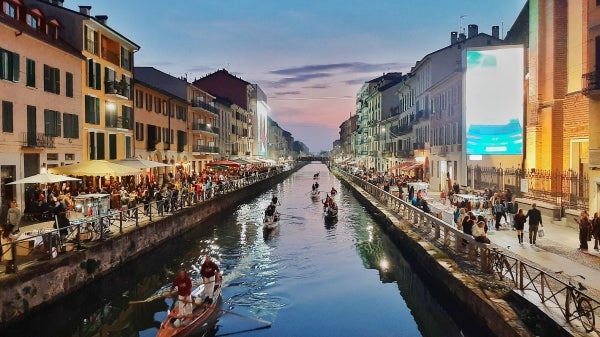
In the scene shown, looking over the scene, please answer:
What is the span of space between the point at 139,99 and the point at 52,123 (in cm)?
1546

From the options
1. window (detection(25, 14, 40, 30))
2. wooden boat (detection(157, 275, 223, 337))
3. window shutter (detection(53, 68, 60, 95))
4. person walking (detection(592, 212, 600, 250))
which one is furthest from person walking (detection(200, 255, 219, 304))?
window (detection(25, 14, 40, 30))

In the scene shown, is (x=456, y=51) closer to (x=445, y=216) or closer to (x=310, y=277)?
(x=445, y=216)

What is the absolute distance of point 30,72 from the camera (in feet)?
91.8

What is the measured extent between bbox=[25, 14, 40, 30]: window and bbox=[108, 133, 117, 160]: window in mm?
10279

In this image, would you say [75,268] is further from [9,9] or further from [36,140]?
[9,9]

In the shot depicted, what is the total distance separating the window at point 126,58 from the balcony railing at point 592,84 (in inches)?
1313

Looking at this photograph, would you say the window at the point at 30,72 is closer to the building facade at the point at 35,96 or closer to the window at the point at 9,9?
the building facade at the point at 35,96

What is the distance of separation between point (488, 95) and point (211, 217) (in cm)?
2154

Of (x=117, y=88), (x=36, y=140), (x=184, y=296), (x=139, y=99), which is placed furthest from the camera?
(x=139, y=99)

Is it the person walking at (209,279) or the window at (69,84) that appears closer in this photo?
the person walking at (209,279)

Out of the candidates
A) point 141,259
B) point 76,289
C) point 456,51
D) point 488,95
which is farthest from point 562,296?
point 456,51

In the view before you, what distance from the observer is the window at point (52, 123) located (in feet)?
96.4

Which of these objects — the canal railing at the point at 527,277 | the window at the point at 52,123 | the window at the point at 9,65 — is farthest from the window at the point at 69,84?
the canal railing at the point at 527,277

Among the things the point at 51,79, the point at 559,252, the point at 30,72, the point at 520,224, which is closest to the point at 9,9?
the point at 30,72
